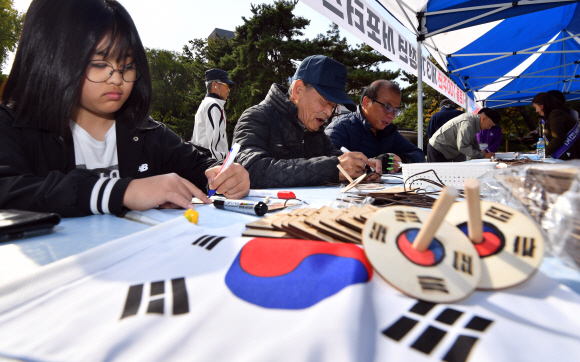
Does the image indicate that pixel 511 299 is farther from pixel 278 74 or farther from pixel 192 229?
pixel 278 74

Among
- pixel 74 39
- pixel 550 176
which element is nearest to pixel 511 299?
pixel 550 176

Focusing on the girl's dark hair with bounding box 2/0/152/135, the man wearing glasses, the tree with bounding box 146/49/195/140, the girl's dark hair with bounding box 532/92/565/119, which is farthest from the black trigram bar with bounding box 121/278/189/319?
the tree with bounding box 146/49/195/140

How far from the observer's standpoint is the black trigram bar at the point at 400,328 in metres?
0.25

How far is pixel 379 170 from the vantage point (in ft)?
5.26

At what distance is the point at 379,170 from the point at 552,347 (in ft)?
4.62

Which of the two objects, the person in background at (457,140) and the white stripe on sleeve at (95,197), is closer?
the white stripe on sleeve at (95,197)

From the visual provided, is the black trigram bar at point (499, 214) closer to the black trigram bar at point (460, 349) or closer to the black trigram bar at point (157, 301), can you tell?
the black trigram bar at point (460, 349)

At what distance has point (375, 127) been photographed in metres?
2.72

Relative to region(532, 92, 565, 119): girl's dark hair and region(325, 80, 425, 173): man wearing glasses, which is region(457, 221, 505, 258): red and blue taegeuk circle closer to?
region(325, 80, 425, 173): man wearing glasses

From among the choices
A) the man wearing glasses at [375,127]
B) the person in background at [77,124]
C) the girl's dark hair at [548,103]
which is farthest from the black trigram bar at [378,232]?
the girl's dark hair at [548,103]

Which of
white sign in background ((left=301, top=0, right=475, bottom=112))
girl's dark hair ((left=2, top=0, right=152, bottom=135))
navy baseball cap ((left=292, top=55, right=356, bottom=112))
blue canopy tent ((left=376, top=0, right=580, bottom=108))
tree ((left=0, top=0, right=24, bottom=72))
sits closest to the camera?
girl's dark hair ((left=2, top=0, right=152, bottom=135))

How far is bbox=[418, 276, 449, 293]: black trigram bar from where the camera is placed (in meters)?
0.30

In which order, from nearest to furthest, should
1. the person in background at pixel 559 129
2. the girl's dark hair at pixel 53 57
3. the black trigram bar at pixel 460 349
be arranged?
the black trigram bar at pixel 460 349 < the girl's dark hair at pixel 53 57 < the person in background at pixel 559 129

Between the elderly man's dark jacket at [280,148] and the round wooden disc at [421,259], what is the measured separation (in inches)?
37.5
